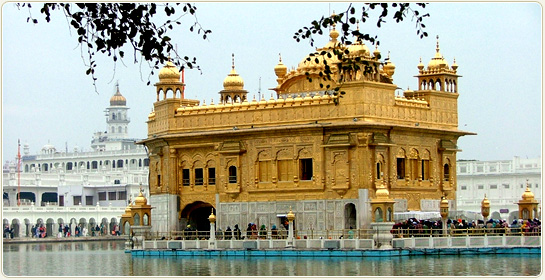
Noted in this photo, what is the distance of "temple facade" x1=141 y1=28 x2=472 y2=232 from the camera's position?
41.9 metres

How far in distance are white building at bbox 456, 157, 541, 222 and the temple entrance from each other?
42.3m

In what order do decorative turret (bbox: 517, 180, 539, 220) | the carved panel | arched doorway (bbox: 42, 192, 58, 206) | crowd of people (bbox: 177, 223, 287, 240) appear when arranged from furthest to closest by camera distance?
1. arched doorway (bbox: 42, 192, 58, 206)
2. decorative turret (bbox: 517, 180, 539, 220)
3. the carved panel
4. crowd of people (bbox: 177, 223, 287, 240)

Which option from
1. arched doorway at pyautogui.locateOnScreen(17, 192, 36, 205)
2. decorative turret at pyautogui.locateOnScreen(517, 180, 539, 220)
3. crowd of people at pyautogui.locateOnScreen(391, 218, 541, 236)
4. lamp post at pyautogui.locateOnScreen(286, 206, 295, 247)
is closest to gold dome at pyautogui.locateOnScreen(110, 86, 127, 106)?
arched doorway at pyautogui.locateOnScreen(17, 192, 36, 205)

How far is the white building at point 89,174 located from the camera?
9519 cm

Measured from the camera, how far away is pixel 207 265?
3681 centimetres

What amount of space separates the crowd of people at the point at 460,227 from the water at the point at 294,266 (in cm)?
164

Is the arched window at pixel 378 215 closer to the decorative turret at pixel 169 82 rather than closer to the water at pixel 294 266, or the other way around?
the water at pixel 294 266

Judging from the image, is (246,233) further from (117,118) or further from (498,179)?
(117,118)

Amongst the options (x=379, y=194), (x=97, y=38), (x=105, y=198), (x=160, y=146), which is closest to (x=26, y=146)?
(x=105, y=198)

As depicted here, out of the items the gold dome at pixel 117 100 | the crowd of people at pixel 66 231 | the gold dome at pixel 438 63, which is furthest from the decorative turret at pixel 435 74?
the gold dome at pixel 117 100

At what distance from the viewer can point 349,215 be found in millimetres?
42094

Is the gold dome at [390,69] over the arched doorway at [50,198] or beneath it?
over

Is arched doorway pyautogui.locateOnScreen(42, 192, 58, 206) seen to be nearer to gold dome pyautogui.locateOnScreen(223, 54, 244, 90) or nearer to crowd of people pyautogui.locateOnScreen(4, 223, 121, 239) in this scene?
crowd of people pyautogui.locateOnScreen(4, 223, 121, 239)

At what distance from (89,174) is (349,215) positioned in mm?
65794
